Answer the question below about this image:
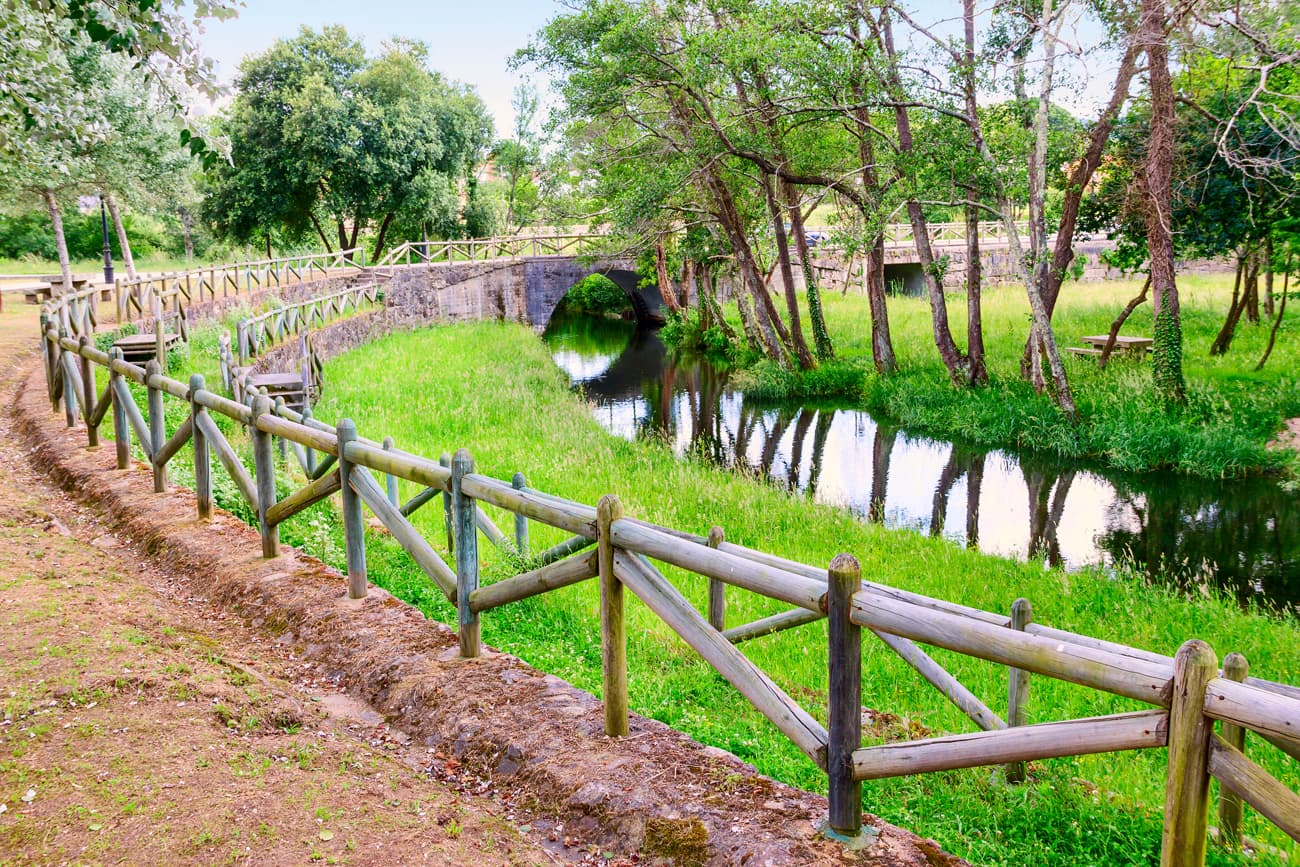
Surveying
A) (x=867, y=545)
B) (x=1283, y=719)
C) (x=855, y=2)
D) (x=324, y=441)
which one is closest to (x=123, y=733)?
(x=324, y=441)

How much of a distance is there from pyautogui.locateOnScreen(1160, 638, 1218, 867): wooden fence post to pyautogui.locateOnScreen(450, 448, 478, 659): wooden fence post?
123 inches

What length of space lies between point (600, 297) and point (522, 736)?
149ft

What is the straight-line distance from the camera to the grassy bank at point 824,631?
170 inches

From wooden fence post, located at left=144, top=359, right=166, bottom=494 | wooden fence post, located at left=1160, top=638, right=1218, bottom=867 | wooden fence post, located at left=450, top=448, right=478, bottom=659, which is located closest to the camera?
wooden fence post, located at left=1160, top=638, right=1218, bottom=867

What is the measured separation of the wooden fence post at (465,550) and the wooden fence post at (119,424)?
212 inches

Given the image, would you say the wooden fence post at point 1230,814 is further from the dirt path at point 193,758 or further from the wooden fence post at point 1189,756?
the dirt path at point 193,758

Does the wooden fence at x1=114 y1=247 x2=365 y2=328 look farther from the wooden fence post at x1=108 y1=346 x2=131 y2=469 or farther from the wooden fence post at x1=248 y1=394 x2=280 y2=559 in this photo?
the wooden fence post at x1=248 y1=394 x2=280 y2=559

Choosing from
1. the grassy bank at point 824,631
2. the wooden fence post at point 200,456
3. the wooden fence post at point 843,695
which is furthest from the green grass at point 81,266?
the wooden fence post at point 843,695

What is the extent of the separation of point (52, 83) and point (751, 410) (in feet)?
51.0

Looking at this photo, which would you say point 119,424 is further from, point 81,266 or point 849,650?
point 81,266

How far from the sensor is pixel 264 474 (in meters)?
6.33

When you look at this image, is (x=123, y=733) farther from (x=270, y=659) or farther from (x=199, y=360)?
(x=199, y=360)

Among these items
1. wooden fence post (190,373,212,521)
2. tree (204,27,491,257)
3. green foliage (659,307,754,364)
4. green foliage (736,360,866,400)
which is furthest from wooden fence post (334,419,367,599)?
tree (204,27,491,257)

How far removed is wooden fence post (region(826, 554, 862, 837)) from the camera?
10.3 ft
